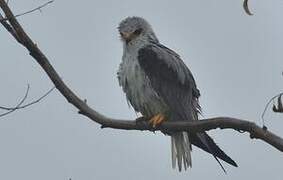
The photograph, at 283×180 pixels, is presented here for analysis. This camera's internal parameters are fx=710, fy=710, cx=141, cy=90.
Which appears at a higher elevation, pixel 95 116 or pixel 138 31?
pixel 138 31

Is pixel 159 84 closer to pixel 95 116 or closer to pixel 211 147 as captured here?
pixel 211 147

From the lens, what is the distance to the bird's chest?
7594mm

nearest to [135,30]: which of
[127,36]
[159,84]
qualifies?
[127,36]

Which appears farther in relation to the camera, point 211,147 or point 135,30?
point 135,30

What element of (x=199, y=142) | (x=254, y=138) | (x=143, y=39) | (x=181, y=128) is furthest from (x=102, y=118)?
(x=143, y=39)

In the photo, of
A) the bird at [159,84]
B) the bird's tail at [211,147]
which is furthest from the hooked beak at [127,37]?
the bird's tail at [211,147]

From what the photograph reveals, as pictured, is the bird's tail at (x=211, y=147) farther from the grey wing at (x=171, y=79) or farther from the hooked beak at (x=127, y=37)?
the hooked beak at (x=127, y=37)

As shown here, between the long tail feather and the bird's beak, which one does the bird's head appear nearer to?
the bird's beak

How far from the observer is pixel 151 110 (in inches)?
299

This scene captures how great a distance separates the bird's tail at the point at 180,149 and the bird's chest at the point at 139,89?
381mm

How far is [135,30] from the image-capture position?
26.8 feet

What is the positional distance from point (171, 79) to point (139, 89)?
1.22 feet

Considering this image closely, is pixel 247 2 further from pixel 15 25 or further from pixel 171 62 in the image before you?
pixel 171 62

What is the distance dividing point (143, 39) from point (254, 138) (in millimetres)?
3767
